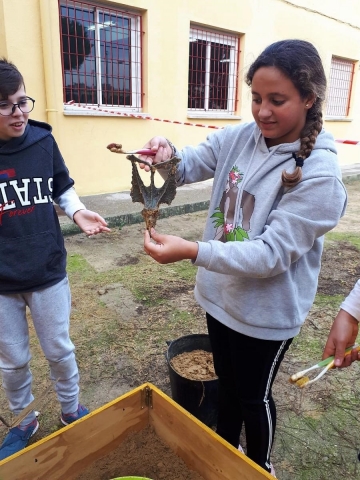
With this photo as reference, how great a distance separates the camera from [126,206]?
614cm

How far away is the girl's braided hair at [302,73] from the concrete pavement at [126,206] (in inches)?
165

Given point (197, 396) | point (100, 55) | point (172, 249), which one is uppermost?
point (100, 55)

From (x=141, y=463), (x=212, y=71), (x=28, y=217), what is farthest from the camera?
(x=212, y=71)

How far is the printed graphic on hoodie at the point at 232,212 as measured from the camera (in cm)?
148

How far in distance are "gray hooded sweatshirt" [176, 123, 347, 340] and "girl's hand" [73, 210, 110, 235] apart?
0.43 m

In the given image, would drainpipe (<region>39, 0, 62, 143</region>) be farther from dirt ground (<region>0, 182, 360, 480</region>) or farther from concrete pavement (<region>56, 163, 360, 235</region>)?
dirt ground (<region>0, 182, 360, 480</region>)

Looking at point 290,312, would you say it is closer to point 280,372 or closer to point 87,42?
point 280,372

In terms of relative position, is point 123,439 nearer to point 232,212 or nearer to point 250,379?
point 250,379

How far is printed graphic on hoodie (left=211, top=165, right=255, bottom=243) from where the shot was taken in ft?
4.86

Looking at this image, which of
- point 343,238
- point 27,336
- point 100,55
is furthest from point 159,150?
point 100,55

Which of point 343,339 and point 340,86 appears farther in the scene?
point 340,86

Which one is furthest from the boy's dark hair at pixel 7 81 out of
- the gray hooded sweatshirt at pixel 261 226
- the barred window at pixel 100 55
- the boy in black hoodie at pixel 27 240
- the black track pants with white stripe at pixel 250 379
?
the barred window at pixel 100 55

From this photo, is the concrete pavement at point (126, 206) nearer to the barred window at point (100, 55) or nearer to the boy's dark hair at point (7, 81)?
the barred window at point (100, 55)

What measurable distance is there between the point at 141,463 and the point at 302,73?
1635 mm
